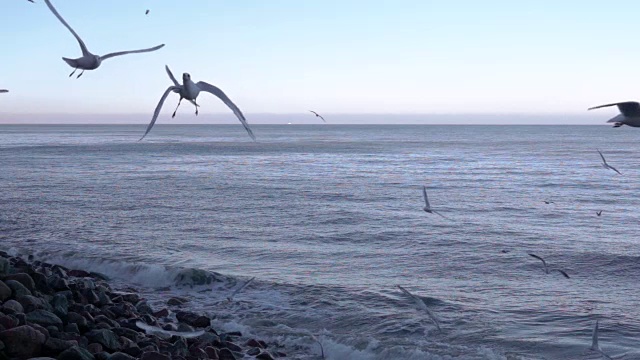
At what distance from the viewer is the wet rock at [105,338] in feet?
32.0

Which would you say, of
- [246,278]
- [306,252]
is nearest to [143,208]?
[306,252]

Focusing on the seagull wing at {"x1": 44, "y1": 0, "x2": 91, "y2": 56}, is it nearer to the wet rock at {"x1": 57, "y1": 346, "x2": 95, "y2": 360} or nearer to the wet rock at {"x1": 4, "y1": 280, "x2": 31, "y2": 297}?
the wet rock at {"x1": 57, "y1": 346, "x2": 95, "y2": 360}

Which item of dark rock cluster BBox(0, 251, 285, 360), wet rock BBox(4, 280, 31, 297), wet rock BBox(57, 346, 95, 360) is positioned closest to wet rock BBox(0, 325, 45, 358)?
dark rock cluster BBox(0, 251, 285, 360)

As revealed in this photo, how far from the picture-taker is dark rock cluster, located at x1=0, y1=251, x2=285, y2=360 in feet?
28.5

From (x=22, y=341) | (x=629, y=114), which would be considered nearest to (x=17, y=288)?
(x=22, y=341)

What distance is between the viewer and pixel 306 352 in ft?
38.8

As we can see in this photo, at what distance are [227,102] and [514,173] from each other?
142ft

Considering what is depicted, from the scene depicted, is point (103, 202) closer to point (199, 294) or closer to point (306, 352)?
point (199, 294)

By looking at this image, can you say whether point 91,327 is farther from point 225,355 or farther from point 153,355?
point 225,355

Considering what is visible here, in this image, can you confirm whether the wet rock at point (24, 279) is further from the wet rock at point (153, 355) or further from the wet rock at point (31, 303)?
the wet rock at point (153, 355)

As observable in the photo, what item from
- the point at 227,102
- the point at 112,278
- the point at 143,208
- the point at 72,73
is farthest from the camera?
the point at 143,208

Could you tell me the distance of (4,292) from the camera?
10.5 metres

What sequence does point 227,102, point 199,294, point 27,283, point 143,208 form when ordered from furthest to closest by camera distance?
1. point 143,208
2. point 199,294
3. point 27,283
4. point 227,102

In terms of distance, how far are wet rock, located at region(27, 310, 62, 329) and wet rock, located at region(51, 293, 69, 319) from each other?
50 centimetres
